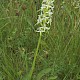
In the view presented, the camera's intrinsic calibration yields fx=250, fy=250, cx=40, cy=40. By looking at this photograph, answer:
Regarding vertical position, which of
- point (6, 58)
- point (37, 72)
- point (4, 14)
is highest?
point (4, 14)

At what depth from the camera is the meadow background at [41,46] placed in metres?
2.27

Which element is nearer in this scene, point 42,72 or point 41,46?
point 42,72

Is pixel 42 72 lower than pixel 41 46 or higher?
lower

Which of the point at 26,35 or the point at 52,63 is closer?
the point at 52,63

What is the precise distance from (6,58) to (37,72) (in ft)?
1.11

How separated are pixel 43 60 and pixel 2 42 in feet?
1.65

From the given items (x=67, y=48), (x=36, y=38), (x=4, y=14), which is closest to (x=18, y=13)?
(x=4, y=14)

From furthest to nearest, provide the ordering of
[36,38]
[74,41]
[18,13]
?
[18,13] < [36,38] < [74,41]

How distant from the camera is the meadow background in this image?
227cm

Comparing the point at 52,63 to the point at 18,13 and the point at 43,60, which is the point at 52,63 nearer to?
the point at 43,60

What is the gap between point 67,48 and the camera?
8.36 feet

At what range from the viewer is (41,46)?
8.50 feet

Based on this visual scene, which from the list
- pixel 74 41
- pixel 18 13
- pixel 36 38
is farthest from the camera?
pixel 18 13

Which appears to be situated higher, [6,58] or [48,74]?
[6,58]
